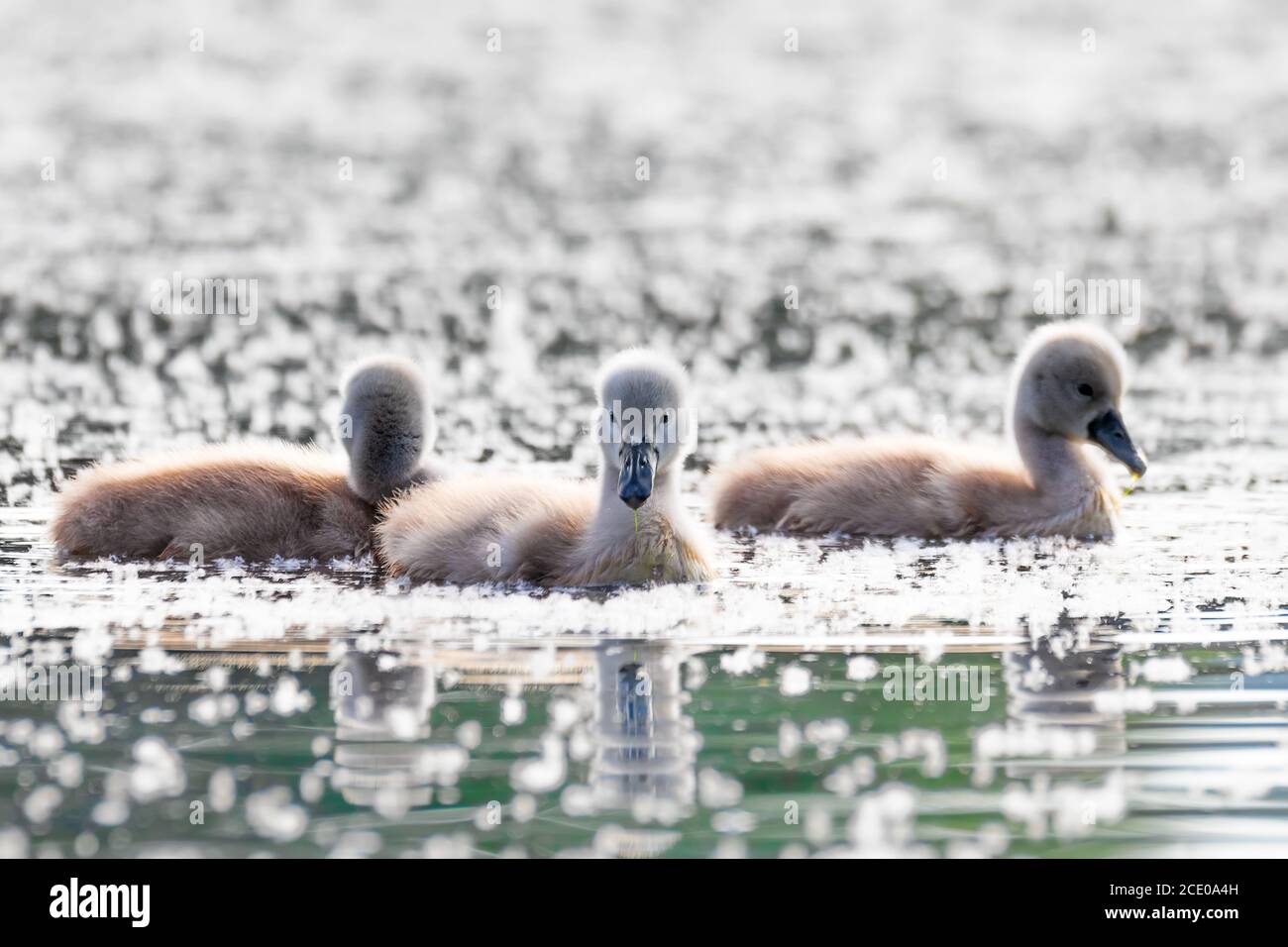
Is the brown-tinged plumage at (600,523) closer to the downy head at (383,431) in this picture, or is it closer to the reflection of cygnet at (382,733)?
the downy head at (383,431)

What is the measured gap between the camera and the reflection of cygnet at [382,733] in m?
5.32

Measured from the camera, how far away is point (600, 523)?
805cm

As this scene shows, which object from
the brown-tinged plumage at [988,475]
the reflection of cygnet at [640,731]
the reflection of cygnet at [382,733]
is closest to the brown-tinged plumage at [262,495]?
the brown-tinged plumage at [988,475]

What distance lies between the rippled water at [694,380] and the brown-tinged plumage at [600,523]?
0.19 meters

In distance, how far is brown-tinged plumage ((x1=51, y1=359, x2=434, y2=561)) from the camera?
874cm

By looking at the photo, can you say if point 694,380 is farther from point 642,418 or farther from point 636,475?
point 636,475

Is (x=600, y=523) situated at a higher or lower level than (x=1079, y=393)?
lower

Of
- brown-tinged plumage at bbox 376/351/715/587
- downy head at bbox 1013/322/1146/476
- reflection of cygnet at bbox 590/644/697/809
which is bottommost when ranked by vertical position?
reflection of cygnet at bbox 590/644/697/809

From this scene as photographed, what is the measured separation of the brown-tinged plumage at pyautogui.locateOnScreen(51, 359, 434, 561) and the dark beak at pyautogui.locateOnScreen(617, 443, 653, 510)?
63.3 inches

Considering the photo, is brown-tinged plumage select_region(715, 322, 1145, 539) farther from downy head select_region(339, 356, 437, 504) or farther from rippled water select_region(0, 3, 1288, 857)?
downy head select_region(339, 356, 437, 504)

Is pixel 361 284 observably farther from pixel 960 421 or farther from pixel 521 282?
pixel 960 421


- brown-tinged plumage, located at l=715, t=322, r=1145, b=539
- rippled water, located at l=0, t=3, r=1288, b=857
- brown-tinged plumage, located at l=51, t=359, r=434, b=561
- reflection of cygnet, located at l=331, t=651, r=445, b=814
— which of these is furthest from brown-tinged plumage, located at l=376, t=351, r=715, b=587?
brown-tinged plumage, located at l=715, t=322, r=1145, b=539

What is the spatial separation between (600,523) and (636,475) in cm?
54

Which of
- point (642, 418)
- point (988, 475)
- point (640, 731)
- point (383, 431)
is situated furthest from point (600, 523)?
point (988, 475)
